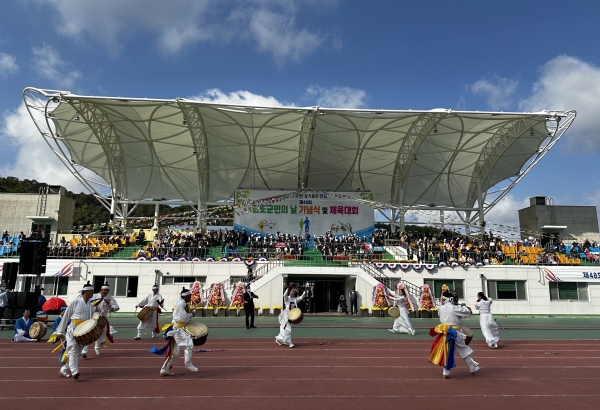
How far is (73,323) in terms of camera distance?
789 cm

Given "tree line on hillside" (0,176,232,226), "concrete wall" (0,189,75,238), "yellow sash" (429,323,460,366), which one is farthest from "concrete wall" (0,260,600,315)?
"tree line on hillside" (0,176,232,226)

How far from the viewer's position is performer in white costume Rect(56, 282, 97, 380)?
24.3 feet

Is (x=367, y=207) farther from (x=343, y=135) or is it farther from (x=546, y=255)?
(x=546, y=255)

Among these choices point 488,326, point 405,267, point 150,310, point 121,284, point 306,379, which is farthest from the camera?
point 405,267

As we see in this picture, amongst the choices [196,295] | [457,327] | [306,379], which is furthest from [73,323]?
[196,295]

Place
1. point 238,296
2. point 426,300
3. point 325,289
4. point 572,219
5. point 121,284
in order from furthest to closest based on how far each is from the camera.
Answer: point 572,219, point 325,289, point 121,284, point 426,300, point 238,296

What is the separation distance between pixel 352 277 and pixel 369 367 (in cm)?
1560

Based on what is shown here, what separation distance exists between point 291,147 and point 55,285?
1956 cm

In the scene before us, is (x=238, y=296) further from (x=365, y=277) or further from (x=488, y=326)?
(x=488, y=326)

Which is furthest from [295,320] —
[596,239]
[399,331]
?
[596,239]

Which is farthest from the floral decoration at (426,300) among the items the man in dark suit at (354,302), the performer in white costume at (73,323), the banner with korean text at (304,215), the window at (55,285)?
the window at (55,285)

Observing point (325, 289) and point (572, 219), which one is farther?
point (572, 219)

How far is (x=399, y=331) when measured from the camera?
14555 millimetres

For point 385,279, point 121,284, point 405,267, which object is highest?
point 405,267
